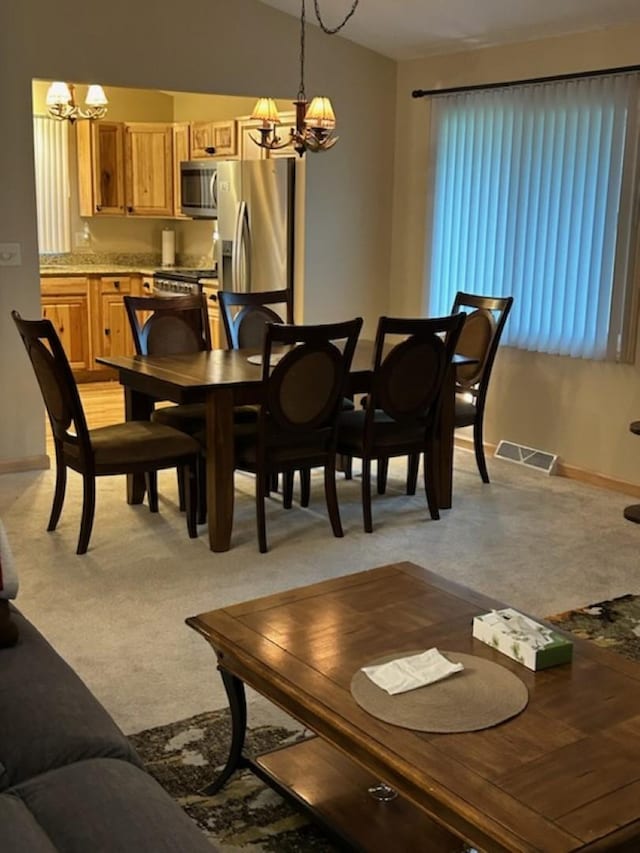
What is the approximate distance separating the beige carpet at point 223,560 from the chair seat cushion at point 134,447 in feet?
1.25

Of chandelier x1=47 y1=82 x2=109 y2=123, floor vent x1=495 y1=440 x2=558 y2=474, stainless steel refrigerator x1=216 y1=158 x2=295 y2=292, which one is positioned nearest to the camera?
floor vent x1=495 y1=440 x2=558 y2=474

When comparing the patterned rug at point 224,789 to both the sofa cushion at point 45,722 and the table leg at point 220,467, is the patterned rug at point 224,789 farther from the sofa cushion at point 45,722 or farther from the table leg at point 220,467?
the table leg at point 220,467

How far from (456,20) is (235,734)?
4.40 meters

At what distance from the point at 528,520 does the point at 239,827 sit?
277 cm

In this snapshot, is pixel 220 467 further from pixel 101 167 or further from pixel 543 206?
pixel 101 167

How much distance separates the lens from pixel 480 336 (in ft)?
18.2

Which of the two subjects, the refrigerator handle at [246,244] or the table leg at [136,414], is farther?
the refrigerator handle at [246,244]

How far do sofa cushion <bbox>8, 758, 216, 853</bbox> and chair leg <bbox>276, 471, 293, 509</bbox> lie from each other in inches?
121

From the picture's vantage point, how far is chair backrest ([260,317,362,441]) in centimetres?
411

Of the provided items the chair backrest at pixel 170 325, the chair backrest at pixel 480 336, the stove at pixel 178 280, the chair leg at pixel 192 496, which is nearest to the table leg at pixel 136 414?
the chair backrest at pixel 170 325

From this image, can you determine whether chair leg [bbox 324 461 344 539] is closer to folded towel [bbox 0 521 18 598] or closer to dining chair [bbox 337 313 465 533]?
dining chair [bbox 337 313 465 533]

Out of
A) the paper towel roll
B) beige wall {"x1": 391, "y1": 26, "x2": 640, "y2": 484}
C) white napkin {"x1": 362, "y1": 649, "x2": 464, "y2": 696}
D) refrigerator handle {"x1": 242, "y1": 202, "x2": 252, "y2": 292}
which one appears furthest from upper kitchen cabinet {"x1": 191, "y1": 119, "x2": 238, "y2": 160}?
white napkin {"x1": 362, "y1": 649, "x2": 464, "y2": 696}

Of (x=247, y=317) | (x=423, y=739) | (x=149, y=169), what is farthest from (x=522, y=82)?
(x=423, y=739)

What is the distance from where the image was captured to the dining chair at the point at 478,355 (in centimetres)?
536
